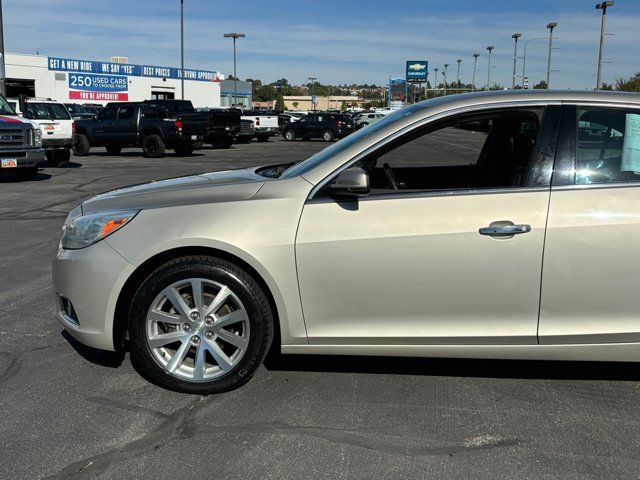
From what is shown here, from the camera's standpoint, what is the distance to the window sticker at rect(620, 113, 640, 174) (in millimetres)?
3639

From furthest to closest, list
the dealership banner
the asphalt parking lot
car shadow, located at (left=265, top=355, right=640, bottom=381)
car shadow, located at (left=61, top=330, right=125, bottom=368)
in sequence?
the dealership banner
car shadow, located at (left=61, top=330, right=125, bottom=368)
car shadow, located at (left=265, top=355, right=640, bottom=381)
the asphalt parking lot

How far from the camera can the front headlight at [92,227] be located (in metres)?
3.77

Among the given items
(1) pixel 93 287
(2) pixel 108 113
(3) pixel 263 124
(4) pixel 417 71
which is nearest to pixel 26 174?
(2) pixel 108 113

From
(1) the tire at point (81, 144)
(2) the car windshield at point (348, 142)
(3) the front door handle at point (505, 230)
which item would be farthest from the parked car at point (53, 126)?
(3) the front door handle at point (505, 230)

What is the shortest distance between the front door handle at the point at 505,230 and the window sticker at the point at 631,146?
2.37ft

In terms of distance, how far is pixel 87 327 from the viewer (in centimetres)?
381

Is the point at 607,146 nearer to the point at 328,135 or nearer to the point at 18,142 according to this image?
the point at 18,142

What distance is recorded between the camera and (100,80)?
2298 inches

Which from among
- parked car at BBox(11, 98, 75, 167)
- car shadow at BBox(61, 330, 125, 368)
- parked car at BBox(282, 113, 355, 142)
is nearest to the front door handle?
car shadow at BBox(61, 330, 125, 368)

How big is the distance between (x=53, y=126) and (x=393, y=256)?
1732cm

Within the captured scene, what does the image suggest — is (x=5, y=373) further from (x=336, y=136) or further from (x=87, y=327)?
(x=336, y=136)

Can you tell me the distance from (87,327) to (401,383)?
6.34ft

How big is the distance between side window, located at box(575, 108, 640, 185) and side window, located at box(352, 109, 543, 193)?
10.5 inches

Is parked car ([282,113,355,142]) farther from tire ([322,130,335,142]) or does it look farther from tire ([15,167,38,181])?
tire ([15,167,38,181])
